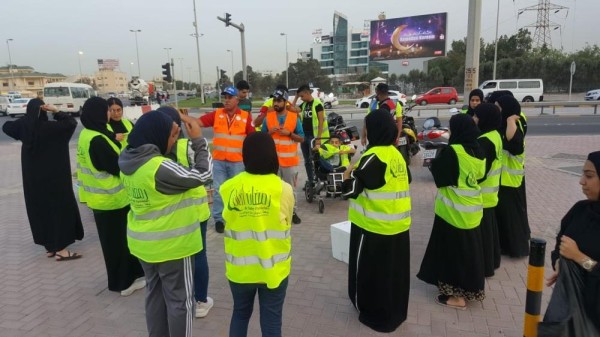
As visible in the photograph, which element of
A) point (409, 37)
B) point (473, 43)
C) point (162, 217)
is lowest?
point (162, 217)

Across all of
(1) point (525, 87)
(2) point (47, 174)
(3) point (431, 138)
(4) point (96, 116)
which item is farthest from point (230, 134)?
(1) point (525, 87)

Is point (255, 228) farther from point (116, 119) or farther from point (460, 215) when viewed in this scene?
point (116, 119)

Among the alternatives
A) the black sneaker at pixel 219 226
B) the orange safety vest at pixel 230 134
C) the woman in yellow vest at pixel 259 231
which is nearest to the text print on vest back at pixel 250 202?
the woman in yellow vest at pixel 259 231

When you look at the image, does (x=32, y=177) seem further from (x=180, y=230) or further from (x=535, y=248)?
(x=535, y=248)

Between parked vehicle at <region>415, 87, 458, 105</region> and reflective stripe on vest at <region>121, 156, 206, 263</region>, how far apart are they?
33.4 meters

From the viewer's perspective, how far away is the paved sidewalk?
3.54m

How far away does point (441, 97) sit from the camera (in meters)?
34.2

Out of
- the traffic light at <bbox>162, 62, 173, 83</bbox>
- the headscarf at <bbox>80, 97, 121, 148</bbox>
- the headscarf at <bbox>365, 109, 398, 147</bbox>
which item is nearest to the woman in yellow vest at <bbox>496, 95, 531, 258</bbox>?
the headscarf at <bbox>365, 109, 398, 147</bbox>

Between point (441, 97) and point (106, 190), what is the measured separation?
33645 millimetres

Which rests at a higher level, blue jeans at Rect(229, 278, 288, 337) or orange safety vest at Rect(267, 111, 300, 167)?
orange safety vest at Rect(267, 111, 300, 167)

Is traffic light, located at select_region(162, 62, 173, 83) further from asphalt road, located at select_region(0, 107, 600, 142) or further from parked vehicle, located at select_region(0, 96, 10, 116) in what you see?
parked vehicle, located at select_region(0, 96, 10, 116)

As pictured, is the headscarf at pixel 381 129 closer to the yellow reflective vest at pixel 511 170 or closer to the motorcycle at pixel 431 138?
the yellow reflective vest at pixel 511 170

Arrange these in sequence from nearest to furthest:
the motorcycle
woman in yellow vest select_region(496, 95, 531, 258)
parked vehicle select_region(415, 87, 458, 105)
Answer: woman in yellow vest select_region(496, 95, 531, 258) → the motorcycle → parked vehicle select_region(415, 87, 458, 105)

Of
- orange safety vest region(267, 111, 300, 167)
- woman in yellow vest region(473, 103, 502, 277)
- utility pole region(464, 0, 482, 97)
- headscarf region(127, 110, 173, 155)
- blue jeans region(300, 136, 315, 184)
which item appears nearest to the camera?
headscarf region(127, 110, 173, 155)
